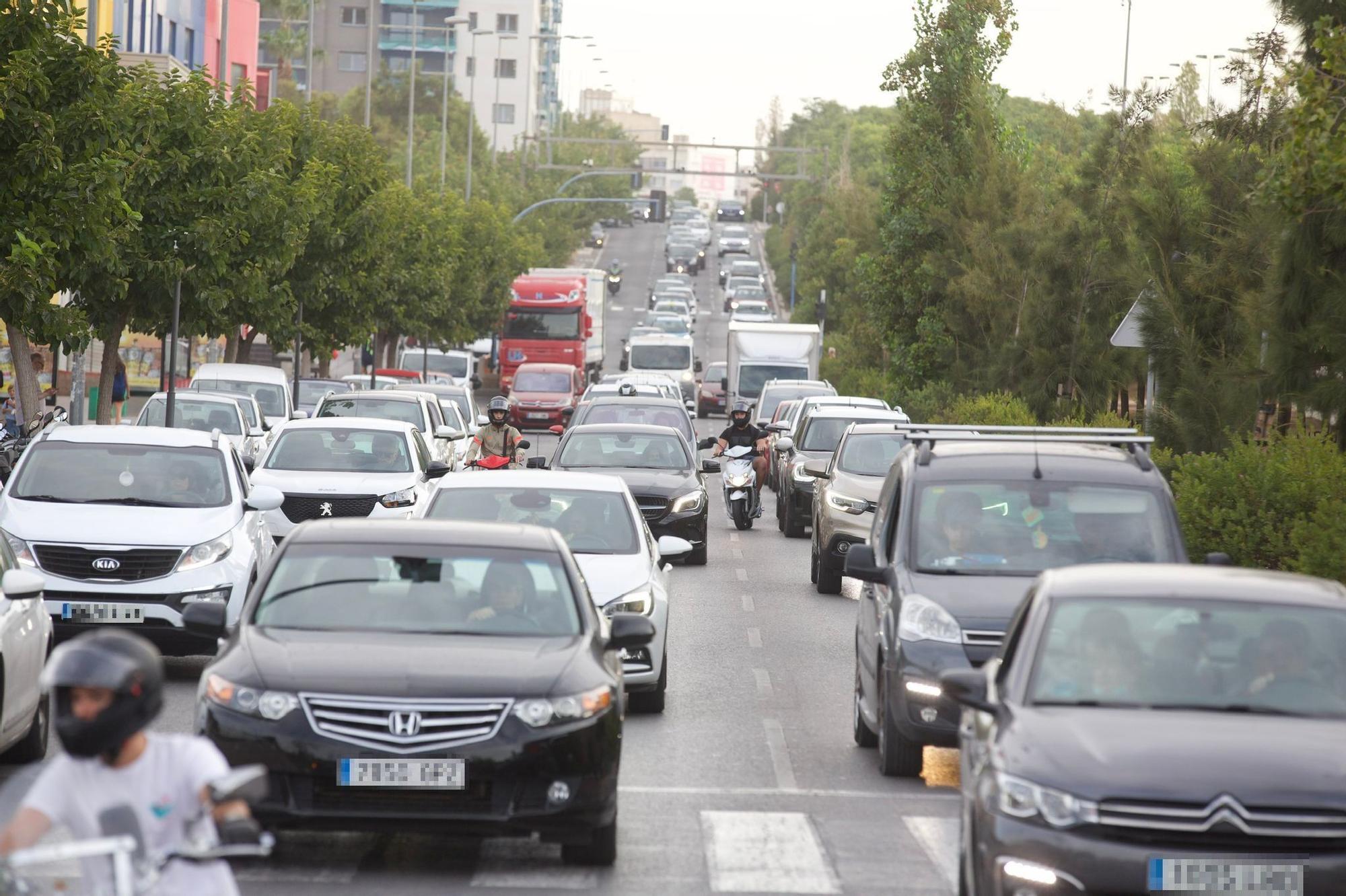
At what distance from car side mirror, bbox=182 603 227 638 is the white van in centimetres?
2700

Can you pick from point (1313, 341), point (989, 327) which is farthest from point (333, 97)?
point (1313, 341)

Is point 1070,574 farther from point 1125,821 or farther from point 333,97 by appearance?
point 333,97

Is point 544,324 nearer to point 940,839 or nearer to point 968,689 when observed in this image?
point 940,839

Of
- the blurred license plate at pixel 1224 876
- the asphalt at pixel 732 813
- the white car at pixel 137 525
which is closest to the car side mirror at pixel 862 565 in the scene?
the asphalt at pixel 732 813

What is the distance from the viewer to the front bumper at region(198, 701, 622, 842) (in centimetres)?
842

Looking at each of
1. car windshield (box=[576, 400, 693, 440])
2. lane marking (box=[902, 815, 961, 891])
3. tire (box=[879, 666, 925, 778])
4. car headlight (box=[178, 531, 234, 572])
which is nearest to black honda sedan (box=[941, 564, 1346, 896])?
lane marking (box=[902, 815, 961, 891])

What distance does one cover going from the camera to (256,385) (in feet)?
120

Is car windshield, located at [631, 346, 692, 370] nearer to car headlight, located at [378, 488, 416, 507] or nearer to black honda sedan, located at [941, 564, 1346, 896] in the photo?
car headlight, located at [378, 488, 416, 507]

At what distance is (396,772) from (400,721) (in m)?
0.20

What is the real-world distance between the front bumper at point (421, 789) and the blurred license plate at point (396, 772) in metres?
0.02

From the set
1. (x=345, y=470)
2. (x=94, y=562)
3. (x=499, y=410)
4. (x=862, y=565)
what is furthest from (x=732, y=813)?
(x=499, y=410)

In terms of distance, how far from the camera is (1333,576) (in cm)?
1371

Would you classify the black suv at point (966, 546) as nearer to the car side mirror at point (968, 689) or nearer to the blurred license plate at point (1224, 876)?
the car side mirror at point (968, 689)

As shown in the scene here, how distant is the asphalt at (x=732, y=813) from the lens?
8.70 meters
